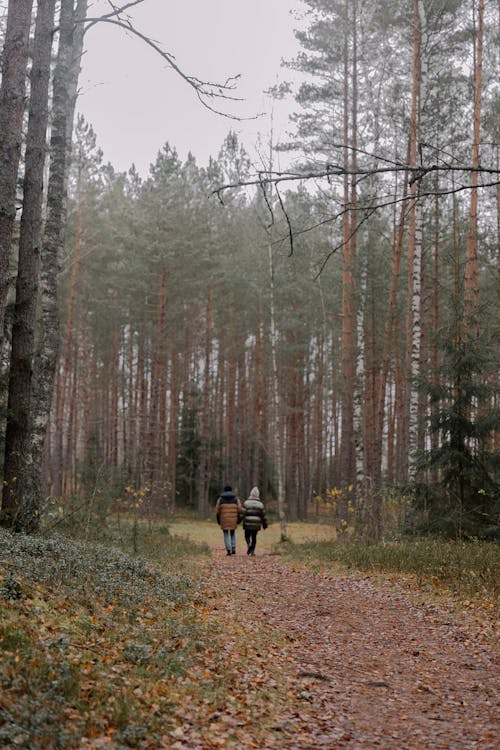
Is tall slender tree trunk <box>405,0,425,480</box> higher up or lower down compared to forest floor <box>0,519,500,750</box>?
higher up

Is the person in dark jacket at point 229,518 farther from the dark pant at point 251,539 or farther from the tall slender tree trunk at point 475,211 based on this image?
the tall slender tree trunk at point 475,211

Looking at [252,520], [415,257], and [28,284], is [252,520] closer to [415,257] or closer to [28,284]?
[415,257]

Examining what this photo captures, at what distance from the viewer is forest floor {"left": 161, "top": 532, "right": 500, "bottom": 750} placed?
4734 millimetres

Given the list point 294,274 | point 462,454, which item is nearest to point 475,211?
point 462,454

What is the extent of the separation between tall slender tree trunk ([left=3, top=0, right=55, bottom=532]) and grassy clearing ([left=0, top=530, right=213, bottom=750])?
160 centimetres

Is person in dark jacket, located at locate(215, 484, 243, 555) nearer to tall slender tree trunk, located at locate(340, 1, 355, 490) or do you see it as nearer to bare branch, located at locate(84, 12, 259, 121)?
tall slender tree trunk, located at locate(340, 1, 355, 490)

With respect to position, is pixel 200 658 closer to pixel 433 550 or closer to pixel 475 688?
pixel 475 688

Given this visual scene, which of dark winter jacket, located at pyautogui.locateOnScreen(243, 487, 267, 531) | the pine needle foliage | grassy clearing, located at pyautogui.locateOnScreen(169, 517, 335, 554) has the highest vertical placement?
the pine needle foliage

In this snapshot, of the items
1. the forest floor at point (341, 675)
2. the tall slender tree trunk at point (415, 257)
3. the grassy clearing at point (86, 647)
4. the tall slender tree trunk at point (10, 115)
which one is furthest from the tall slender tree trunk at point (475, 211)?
the tall slender tree trunk at point (10, 115)

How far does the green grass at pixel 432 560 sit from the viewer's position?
994 cm

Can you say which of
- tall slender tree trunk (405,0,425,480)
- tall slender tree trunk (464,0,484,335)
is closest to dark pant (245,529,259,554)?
tall slender tree trunk (405,0,425,480)

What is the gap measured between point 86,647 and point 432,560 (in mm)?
7686

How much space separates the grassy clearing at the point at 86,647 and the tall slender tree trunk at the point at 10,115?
3134 millimetres

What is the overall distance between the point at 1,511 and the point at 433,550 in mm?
7657
